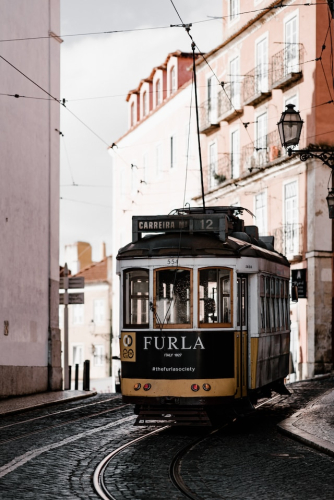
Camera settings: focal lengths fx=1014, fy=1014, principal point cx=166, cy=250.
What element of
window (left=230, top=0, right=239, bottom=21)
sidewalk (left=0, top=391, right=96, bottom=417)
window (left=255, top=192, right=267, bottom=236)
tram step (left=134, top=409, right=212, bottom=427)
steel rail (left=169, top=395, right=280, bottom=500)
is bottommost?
sidewalk (left=0, top=391, right=96, bottom=417)

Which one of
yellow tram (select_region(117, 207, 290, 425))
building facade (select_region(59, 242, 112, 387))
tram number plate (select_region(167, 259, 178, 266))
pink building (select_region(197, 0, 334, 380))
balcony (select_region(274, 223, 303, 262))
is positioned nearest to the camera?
yellow tram (select_region(117, 207, 290, 425))

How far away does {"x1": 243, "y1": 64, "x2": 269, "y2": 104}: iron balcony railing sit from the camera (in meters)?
35.9

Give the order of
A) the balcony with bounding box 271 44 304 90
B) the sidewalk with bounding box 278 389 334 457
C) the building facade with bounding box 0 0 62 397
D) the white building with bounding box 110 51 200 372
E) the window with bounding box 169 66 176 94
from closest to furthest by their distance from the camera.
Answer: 1. the sidewalk with bounding box 278 389 334 457
2. the building facade with bounding box 0 0 62 397
3. the balcony with bounding box 271 44 304 90
4. the white building with bounding box 110 51 200 372
5. the window with bounding box 169 66 176 94

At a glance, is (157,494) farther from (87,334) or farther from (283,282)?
(87,334)

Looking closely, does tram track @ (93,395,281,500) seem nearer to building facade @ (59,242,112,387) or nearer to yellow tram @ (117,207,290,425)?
yellow tram @ (117,207,290,425)

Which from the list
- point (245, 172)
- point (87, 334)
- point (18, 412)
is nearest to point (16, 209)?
point (18, 412)

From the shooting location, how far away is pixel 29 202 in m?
25.6

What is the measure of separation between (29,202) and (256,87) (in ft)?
45.3

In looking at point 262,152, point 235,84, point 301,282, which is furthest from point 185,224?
point 235,84

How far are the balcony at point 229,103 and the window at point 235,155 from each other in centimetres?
70

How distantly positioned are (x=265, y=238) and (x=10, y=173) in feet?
23.6

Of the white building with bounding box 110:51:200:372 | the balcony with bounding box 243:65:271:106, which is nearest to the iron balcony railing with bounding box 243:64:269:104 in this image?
the balcony with bounding box 243:65:271:106

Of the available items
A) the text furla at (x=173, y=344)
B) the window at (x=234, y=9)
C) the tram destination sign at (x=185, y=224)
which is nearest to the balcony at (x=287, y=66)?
the window at (x=234, y=9)

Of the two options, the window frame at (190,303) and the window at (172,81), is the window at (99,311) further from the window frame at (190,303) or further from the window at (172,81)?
the window frame at (190,303)
